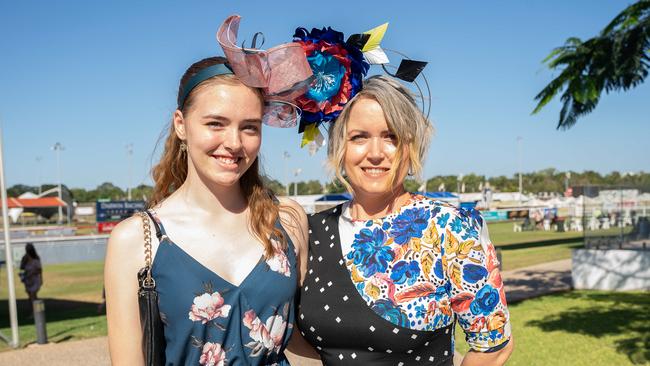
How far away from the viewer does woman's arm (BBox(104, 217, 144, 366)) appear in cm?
197

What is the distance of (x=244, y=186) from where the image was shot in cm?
247

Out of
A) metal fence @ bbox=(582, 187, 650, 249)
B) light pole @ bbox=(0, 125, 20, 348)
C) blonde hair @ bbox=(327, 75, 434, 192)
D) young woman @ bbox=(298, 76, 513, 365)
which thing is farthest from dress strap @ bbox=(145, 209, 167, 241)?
metal fence @ bbox=(582, 187, 650, 249)

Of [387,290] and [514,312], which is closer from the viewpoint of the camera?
[387,290]

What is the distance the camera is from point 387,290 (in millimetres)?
2201

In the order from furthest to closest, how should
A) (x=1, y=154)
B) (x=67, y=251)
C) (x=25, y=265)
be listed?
(x=67, y=251) → (x=25, y=265) → (x=1, y=154)

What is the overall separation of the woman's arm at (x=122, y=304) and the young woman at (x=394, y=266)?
66 centimetres

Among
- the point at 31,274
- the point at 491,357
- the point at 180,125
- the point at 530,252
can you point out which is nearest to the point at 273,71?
the point at 180,125

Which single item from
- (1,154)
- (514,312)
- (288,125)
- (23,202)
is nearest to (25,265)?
(1,154)

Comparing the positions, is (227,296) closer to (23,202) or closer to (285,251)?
(285,251)

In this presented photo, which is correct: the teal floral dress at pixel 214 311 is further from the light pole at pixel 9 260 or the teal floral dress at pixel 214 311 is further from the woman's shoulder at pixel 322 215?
the light pole at pixel 9 260

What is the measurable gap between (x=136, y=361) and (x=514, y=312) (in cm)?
933

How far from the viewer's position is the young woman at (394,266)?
2.16 m

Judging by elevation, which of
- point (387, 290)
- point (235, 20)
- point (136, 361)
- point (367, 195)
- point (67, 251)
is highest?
point (235, 20)

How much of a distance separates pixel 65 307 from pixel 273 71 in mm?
12374
